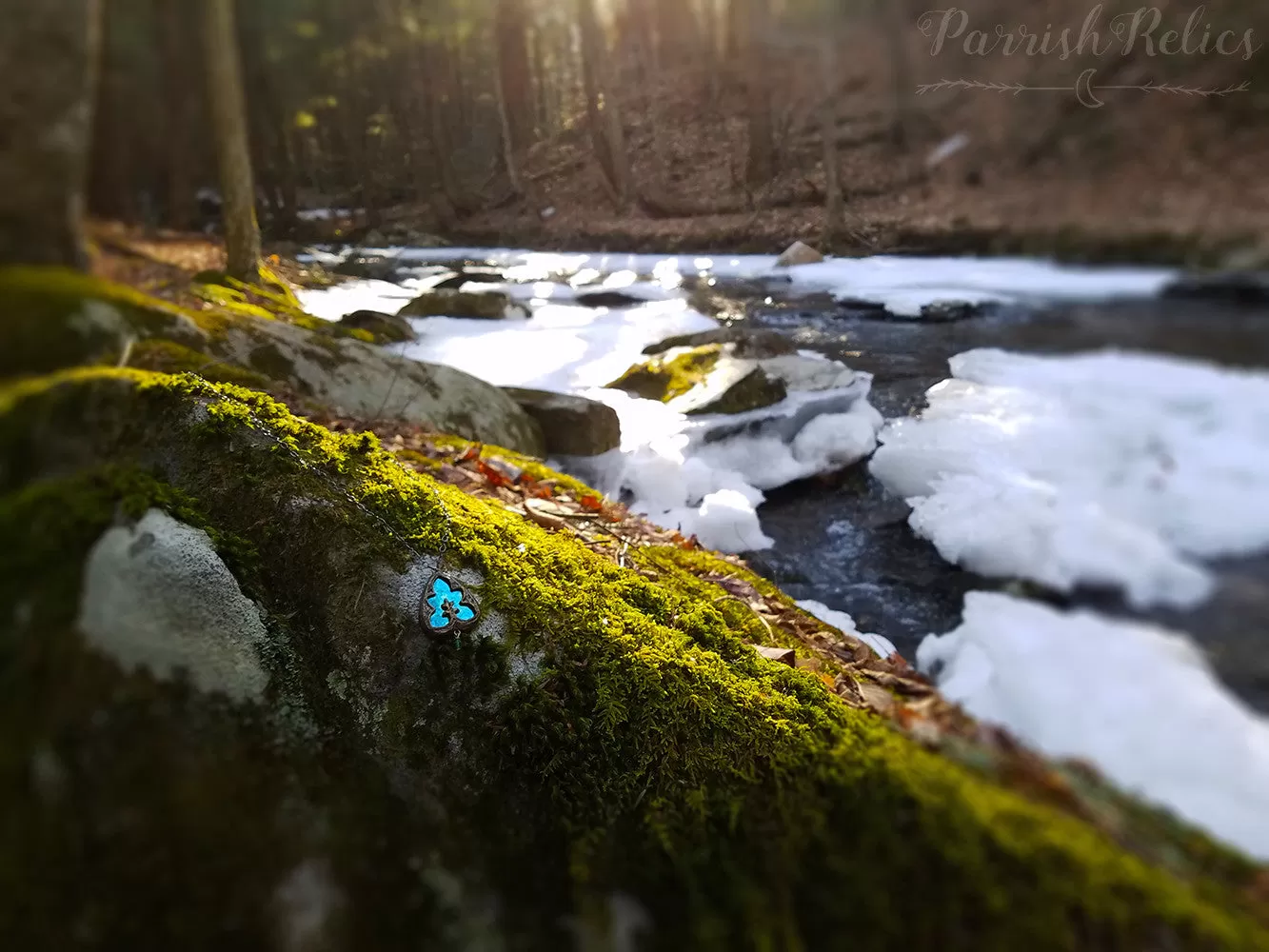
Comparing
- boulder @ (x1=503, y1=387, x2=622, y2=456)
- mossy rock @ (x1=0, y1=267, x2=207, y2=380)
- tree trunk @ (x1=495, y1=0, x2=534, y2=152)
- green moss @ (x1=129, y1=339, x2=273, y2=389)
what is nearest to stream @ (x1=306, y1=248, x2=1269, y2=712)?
tree trunk @ (x1=495, y1=0, x2=534, y2=152)

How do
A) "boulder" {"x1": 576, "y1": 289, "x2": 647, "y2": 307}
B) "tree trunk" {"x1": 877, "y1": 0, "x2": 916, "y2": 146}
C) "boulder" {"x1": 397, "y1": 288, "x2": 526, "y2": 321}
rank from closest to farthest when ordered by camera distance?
"tree trunk" {"x1": 877, "y1": 0, "x2": 916, "y2": 146} < "boulder" {"x1": 576, "y1": 289, "x2": 647, "y2": 307} < "boulder" {"x1": 397, "y1": 288, "x2": 526, "y2": 321}

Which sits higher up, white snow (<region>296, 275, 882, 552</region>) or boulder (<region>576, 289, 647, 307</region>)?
boulder (<region>576, 289, 647, 307</region>)

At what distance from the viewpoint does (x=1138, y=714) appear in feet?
3.56

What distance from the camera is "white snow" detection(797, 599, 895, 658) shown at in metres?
Answer: 2.07

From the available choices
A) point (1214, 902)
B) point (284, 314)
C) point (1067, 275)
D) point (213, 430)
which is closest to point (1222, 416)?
point (1067, 275)

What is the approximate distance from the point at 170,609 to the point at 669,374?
291cm

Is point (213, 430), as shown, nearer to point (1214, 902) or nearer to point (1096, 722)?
point (1096, 722)

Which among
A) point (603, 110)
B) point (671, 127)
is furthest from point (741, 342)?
point (603, 110)

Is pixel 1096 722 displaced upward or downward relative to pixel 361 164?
downward

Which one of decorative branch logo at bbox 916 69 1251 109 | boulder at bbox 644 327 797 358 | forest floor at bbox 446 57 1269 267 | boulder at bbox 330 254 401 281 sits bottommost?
boulder at bbox 644 327 797 358

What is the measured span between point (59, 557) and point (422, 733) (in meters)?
0.92

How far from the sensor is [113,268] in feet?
4.38

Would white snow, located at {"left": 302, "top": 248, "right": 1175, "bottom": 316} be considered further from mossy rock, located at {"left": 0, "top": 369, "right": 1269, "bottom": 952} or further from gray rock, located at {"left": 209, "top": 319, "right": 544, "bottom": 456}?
mossy rock, located at {"left": 0, "top": 369, "right": 1269, "bottom": 952}

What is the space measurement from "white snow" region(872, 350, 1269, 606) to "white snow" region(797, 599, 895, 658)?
545 millimetres
